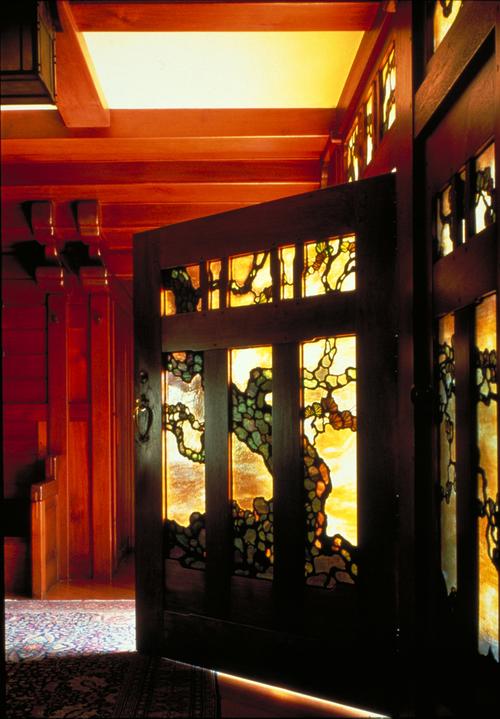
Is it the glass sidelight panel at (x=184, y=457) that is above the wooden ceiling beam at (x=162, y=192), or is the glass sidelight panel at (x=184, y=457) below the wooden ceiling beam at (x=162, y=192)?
below

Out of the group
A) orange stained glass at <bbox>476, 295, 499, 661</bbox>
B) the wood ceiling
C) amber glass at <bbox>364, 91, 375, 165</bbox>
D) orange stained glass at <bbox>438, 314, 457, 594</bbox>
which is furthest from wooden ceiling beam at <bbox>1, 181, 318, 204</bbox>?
orange stained glass at <bbox>476, 295, 499, 661</bbox>

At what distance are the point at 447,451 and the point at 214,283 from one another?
1.20 meters

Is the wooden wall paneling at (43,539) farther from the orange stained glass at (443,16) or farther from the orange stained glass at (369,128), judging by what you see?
the orange stained glass at (443,16)

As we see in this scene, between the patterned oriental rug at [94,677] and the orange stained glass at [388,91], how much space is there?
2124mm

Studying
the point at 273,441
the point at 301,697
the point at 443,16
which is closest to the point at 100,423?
the point at 273,441

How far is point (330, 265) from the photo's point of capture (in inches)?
95.2

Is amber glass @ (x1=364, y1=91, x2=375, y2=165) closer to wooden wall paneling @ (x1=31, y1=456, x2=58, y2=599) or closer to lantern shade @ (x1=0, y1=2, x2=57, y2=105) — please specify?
lantern shade @ (x1=0, y1=2, x2=57, y2=105)

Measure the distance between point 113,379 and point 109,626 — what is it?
2505 mm

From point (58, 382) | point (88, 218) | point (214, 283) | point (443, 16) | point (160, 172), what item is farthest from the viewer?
point (58, 382)

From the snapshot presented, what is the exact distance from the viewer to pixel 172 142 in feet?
11.6

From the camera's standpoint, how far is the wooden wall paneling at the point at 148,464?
2.81 m

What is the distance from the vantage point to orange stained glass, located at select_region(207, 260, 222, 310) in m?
2.73

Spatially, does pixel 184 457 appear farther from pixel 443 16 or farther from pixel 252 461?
pixel 443 16

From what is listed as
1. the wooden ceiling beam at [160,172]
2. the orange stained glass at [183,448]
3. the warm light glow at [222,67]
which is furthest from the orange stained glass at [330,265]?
the wooden ceiling beam at [160,172]
